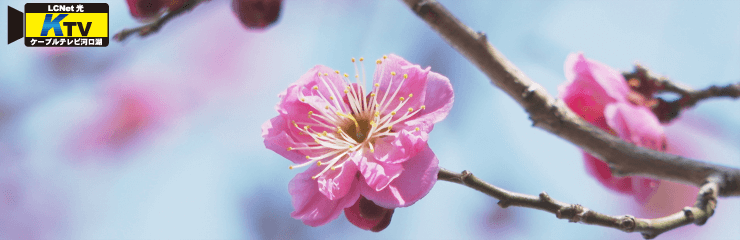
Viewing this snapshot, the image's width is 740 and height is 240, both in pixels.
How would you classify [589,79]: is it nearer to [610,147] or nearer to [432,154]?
[610,147]

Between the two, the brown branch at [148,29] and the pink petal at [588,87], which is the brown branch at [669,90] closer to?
the pink petal at [588,87]

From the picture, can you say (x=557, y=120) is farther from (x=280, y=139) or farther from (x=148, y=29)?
(x=148, y=29)

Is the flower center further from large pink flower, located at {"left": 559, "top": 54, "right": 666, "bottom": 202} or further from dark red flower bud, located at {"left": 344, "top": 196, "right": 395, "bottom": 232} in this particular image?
large pink flower, located at {"left": 559, "top": 54, "right": 666, "bottom": 202}

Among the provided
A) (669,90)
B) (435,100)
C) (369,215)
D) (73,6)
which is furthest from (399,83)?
(73,6)

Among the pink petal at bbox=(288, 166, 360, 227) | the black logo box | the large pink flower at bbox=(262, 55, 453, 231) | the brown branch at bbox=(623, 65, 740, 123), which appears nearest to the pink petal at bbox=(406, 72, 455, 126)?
the large pink flower at bbox=(262, 55, 453, 231)

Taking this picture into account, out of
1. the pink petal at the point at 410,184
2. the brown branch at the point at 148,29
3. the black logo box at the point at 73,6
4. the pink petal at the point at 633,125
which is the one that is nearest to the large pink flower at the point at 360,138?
the pink petal at the point at 410,184

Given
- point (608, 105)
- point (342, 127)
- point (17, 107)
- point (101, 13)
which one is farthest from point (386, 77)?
point (17, 107)
